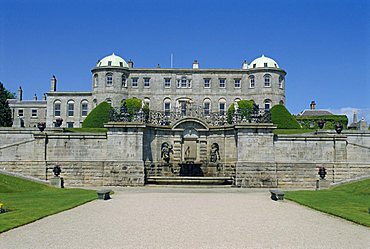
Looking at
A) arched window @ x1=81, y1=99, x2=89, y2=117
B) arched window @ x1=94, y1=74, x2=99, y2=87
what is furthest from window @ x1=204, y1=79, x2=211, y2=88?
arched window @ x1=81, y1=99, x2=89, y2=117

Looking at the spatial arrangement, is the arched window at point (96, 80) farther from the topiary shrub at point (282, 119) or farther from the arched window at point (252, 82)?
the topiary shrub at point (282, 119)

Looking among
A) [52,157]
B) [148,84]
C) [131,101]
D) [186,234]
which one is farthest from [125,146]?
[148,84]

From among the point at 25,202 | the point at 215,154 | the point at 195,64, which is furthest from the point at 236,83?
the point at 25,202

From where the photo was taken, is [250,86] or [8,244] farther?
[250,86]

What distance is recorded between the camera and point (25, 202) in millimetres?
17344

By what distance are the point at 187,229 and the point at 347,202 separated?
862 cm

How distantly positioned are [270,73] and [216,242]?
57.1 metres

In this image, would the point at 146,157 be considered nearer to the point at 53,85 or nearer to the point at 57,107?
the point at 57,107

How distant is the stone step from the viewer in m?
28.0

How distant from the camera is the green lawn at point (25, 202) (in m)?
12.9

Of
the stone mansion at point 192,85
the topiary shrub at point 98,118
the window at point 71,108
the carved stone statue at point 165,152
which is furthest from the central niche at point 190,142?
the window at point 71,108

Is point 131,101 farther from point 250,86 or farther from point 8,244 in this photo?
point 8,244

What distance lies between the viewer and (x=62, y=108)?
68.1m

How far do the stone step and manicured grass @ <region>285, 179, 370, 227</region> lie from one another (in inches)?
258
